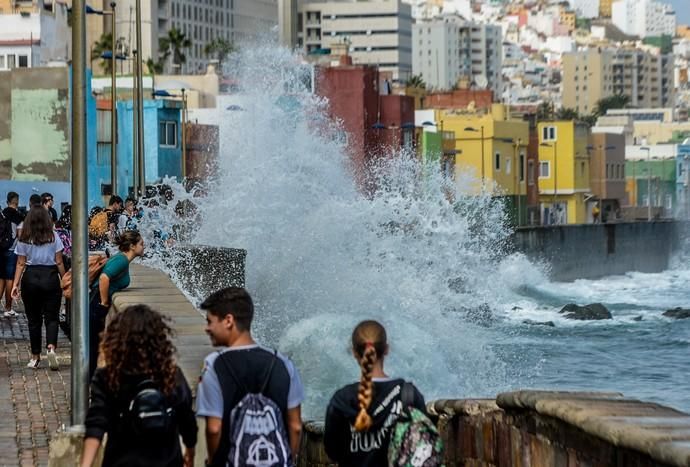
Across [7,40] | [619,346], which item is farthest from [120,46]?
[619,346]

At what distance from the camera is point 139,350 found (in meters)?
6.36

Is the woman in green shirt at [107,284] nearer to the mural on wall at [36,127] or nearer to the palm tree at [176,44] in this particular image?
the mural on wall at [36,127]

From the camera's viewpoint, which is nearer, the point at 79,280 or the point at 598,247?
the point at 79,280

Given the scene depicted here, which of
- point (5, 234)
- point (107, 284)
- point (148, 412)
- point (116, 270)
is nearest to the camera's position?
point (148, 412)

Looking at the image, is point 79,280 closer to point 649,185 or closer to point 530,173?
point 530,173

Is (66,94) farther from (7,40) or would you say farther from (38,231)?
(38,231)

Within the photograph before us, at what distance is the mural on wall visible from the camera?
57.3 meters

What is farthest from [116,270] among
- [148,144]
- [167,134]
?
[167,134]

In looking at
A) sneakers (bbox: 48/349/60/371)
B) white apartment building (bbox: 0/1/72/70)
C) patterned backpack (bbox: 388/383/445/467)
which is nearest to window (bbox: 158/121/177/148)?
white apartment building (bbox: 0/1/72/70)

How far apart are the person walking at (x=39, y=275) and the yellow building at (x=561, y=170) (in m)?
80.7

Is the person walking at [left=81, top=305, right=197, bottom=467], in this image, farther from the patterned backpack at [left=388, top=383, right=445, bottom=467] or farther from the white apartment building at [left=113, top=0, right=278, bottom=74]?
the white apartment building at [left=113, top=0, right=278, bottom=74]

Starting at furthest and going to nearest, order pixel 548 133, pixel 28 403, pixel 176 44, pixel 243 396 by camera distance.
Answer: pixel 176 44 → pixel 548 133 → pixel 28 403 → pixel 243 396

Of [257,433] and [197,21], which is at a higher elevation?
[197,21]

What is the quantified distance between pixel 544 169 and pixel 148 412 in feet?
294
